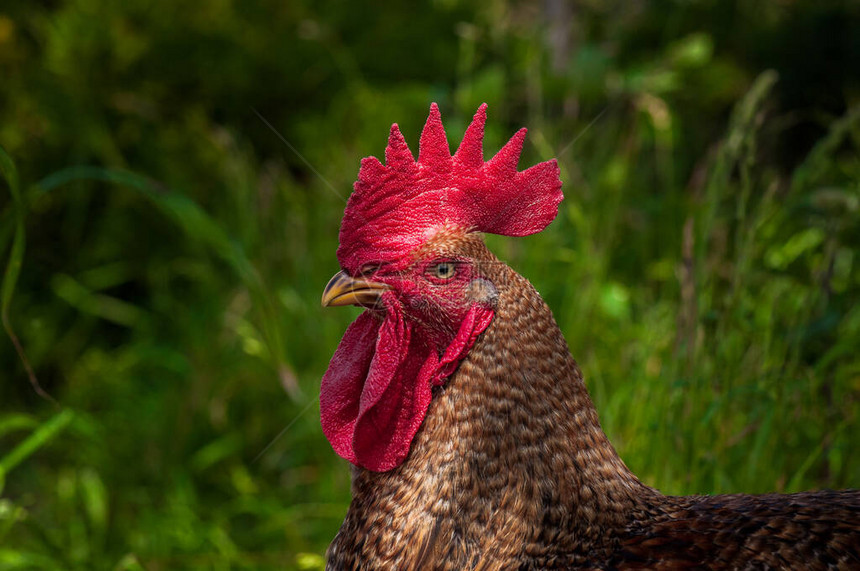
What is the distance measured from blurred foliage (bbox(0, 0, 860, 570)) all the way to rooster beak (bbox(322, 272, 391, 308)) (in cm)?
93

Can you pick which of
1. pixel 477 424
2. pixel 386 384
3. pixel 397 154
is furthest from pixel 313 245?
pixel 477 424

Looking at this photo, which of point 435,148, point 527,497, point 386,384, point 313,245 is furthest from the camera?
point 313,245

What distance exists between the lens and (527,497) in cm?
192

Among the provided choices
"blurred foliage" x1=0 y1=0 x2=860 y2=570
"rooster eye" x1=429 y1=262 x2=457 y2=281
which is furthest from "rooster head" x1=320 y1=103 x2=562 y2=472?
"blurred foliage" x1=0 y1=0 x2=860 y2=570

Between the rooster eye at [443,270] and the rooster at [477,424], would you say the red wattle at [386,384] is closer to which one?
the rooster at [477,424]

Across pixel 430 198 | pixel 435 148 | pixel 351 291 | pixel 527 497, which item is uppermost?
pixel 435 148

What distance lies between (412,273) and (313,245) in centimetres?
323

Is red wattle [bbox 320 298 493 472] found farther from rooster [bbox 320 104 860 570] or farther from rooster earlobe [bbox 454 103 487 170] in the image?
rooster earlobe [bbox 454 103 487 170]

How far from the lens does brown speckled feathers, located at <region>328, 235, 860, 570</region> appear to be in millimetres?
1871

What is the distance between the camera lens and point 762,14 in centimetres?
681

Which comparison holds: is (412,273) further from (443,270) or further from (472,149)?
(472,149)

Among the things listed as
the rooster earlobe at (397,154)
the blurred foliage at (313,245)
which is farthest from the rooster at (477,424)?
the blurred foliage at (313,245)

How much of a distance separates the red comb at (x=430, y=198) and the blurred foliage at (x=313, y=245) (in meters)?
0.82

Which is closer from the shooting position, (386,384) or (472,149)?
(386,384)
